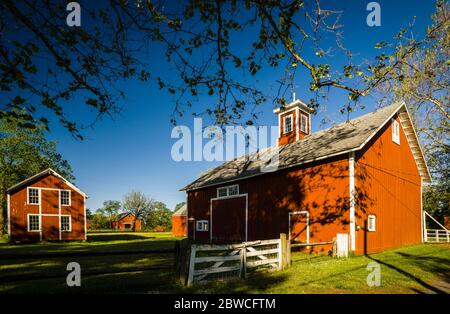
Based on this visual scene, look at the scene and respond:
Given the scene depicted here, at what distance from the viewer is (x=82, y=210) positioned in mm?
32906

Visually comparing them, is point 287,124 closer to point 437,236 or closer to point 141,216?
point 437,236

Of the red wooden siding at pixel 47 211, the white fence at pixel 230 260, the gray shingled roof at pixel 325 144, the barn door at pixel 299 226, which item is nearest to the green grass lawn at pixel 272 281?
the white fence at pixel 230 260

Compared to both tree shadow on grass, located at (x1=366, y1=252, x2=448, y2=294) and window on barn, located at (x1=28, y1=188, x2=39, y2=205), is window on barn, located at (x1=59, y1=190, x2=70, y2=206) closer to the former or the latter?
window on barn, located at (x1=28, y1=188, x2=39, y2=205)

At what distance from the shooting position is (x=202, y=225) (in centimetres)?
2545

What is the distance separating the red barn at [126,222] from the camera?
3615 inches

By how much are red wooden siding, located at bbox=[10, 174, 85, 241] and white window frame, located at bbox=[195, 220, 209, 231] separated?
47.9 feet

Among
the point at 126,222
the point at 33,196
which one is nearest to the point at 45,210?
the point at 33,196

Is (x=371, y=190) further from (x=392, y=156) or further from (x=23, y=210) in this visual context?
(x=23, y=210)

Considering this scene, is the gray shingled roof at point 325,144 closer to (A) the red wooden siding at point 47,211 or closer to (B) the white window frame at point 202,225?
(B) the white window frame at point 202,225

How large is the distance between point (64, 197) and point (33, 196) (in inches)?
112

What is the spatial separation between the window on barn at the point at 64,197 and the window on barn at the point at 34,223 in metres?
2.67

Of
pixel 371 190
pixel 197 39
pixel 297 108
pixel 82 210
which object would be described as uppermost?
pixel 297 108

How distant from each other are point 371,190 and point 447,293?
9.04 m

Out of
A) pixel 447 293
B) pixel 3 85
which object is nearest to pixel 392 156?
pixel 447 293
